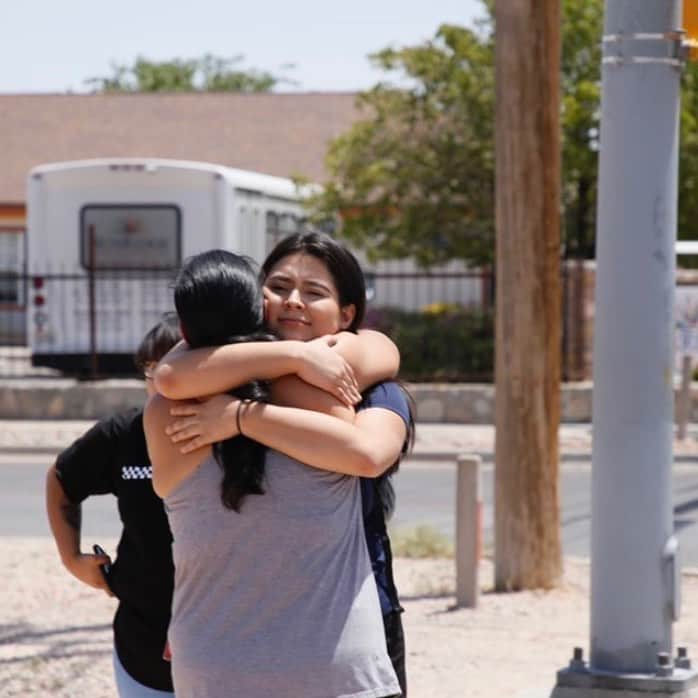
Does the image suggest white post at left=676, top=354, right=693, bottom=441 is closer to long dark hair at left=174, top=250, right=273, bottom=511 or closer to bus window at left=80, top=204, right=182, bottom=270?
bus window at left=80, top=204, right=182, bottom=270

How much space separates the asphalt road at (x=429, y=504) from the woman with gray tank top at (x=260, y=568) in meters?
7.46

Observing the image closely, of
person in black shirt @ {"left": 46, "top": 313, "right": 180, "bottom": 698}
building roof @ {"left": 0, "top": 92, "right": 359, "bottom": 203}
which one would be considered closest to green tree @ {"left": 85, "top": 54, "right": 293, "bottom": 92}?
building roof @ {"left": 0, "top": 92, "right": 359, "bottom": 203}

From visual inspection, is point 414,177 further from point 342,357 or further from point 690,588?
point 342,357

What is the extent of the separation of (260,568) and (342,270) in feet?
2.13

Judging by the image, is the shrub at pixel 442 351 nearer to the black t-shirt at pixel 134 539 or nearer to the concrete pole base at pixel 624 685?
the concrete pole base at pixel 624 685

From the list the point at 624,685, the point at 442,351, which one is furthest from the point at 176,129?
the point at 624,685

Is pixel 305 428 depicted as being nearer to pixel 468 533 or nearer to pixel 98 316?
pixel 468 533

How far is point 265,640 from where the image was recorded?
3230 mm

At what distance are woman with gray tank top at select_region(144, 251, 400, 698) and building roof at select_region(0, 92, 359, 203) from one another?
108ft

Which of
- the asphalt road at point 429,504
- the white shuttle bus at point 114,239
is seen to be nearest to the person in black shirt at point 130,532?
the asphalt road at point 429,504

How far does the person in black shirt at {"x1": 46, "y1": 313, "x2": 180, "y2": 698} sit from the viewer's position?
4.20 meters

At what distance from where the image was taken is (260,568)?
→ 128 inches

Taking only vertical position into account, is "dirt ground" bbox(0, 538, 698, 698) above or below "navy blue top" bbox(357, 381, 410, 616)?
below

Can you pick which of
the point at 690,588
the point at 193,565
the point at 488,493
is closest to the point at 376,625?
the point at 193,565
